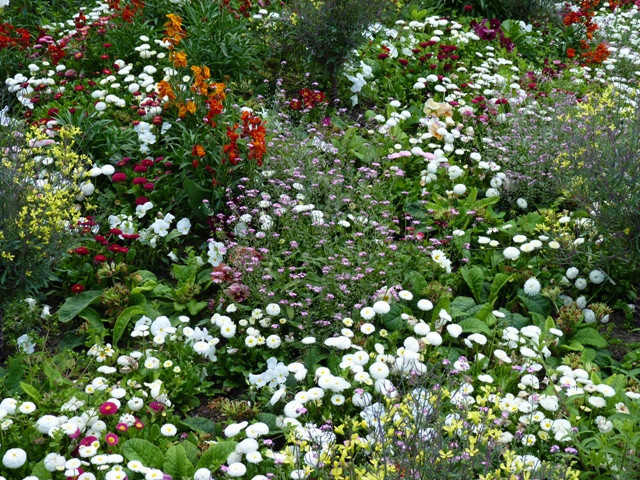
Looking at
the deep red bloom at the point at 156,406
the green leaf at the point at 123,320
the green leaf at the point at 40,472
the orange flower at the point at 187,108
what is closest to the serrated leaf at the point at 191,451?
the deep red bloom at the point at 156,406

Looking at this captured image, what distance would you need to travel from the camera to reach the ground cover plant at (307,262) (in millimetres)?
3309

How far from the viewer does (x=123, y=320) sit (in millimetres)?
4219

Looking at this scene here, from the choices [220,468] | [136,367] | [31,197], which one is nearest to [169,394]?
[136,367]

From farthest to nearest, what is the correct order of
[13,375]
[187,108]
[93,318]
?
[187,108]
[93,318]
[13,375]

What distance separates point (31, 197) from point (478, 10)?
254 inches

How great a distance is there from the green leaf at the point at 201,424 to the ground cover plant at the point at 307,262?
1cm

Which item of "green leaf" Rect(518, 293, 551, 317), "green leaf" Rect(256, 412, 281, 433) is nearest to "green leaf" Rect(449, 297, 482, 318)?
"green leaf" Rect(518, 293, 551, 317)

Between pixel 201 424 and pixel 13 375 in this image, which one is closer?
pixel 201 424

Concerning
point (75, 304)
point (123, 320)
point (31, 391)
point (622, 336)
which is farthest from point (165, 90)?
point (622, 336)

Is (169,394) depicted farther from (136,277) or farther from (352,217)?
(352,217)

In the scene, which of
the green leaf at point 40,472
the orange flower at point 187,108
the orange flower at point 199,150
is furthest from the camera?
the orange flower at point 187,108

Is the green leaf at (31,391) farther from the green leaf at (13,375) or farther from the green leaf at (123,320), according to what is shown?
the green leaf at (123,320)

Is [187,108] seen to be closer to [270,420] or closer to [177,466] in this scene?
[270,420]

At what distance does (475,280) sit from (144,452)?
2295 millimetres
